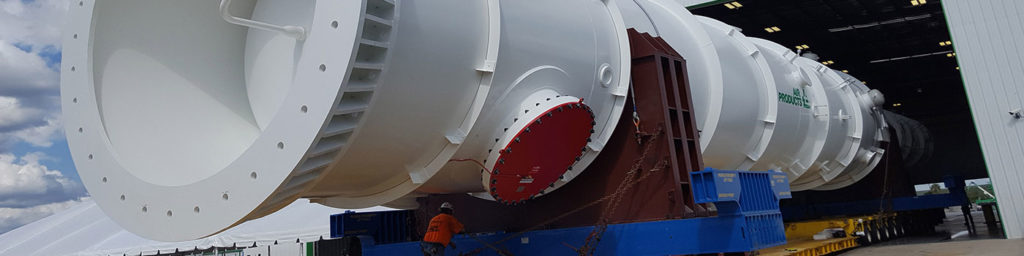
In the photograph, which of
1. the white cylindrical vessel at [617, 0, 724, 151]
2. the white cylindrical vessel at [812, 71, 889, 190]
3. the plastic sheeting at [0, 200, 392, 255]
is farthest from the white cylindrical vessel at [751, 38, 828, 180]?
the plastic sheeting at [0, 200, 392, 255]

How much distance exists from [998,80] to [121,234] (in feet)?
78.0

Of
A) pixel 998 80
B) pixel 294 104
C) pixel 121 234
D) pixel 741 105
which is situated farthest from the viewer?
pixel 121 234

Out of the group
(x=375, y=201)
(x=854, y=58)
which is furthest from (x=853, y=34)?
(x=375, y=201)

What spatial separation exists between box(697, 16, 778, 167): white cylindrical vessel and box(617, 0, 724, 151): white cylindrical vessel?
0.45ft

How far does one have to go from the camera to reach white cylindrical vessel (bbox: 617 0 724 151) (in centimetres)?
661

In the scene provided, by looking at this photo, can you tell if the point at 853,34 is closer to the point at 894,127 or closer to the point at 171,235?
the point at 894,127

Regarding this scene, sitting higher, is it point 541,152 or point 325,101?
point 325,101

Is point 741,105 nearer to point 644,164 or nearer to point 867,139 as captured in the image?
point 644,164

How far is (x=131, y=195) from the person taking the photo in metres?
4.41

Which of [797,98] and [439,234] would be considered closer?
[439,234]

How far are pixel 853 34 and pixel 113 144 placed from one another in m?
17.3

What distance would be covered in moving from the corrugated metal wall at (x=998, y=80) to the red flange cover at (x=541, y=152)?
352 inches

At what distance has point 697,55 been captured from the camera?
7.00 metres

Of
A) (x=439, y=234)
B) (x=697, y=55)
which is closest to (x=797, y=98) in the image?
(x=697, y=55)
